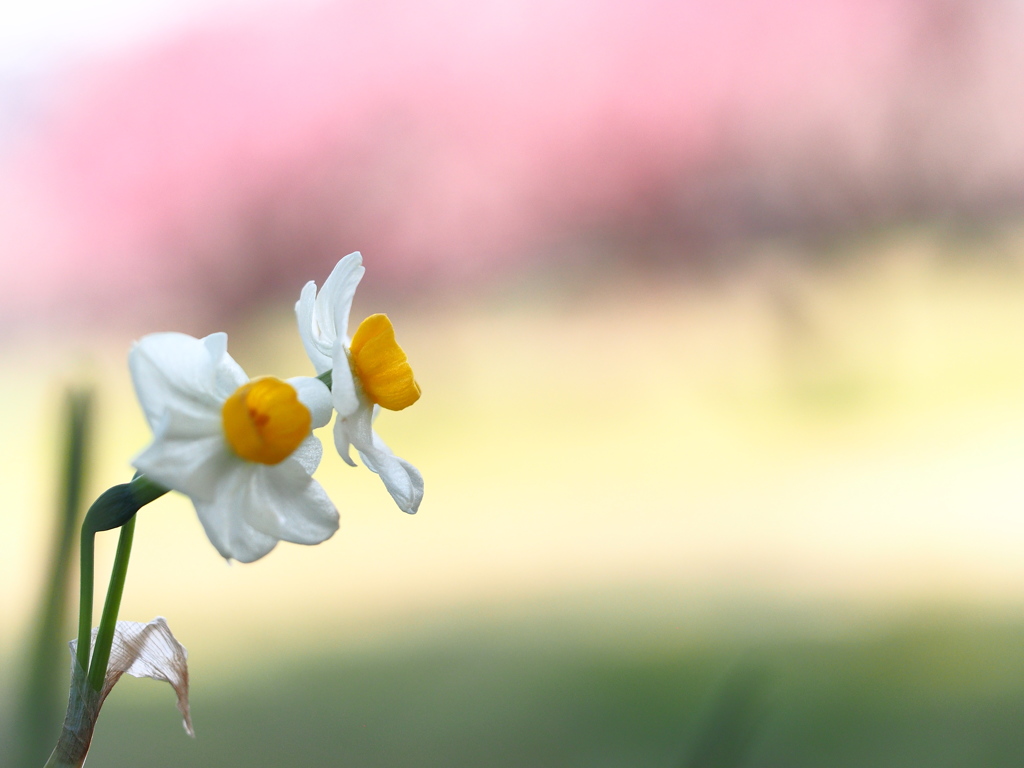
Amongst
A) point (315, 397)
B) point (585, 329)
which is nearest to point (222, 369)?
point (315, 397)

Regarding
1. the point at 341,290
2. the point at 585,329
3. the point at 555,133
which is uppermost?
the point at 555,133

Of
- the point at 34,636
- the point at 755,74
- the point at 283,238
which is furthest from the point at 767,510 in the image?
the point at 34,636

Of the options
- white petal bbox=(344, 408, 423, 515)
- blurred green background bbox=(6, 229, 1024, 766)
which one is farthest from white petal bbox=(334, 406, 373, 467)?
blurred green background bbox=(6, 229, 1024, 766)

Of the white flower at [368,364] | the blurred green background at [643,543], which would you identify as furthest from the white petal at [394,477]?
the blurred green background at [643,543]

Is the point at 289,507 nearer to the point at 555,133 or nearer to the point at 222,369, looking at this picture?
the point at 222,369

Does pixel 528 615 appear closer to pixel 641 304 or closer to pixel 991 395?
pixel 641 304

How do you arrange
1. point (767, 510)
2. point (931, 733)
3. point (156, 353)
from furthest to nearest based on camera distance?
point (767, 510) < point (931, 733) < point (156, 353)

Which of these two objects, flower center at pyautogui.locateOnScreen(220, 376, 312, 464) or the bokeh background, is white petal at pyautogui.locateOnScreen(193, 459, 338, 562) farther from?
the bokeh background
